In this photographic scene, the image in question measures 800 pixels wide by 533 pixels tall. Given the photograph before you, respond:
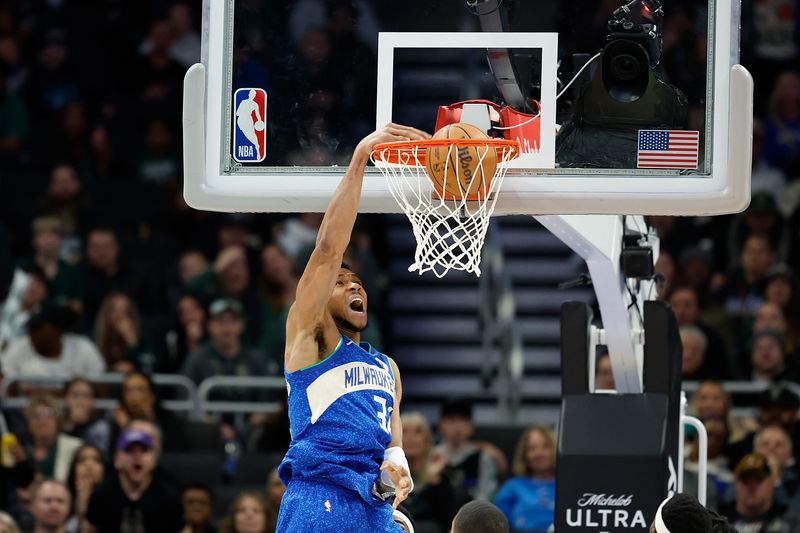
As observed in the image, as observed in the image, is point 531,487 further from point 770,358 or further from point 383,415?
point 383,415

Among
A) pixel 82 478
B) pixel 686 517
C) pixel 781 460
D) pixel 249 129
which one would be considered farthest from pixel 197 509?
pixel 686 517

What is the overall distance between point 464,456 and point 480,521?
459 centimetres

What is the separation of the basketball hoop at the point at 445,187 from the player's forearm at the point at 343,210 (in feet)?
0.55

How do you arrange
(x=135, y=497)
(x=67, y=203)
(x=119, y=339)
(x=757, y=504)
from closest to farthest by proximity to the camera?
(x=757, y=504)
(x=135, y=497)
(x=119, y=339)
(x=67, y=203)

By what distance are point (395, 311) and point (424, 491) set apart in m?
3.73

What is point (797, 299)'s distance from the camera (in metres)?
11.6

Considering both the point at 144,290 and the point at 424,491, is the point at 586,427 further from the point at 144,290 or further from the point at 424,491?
the point at 144,290

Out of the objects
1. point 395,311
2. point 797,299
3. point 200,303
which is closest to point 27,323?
point 200,303

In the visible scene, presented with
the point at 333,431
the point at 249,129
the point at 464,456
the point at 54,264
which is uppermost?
the point at 249,129

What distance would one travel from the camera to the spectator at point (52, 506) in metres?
10.1

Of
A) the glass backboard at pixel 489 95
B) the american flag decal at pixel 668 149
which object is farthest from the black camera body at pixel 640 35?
the american flag decal at pixel 668 149

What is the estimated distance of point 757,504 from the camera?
31.9 feet

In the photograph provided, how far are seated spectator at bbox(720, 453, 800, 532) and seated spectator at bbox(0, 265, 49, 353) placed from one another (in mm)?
5410

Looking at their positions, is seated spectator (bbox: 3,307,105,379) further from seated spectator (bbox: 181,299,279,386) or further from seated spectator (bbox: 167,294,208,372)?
seated spectator (bbox: 181,299,279,386)
